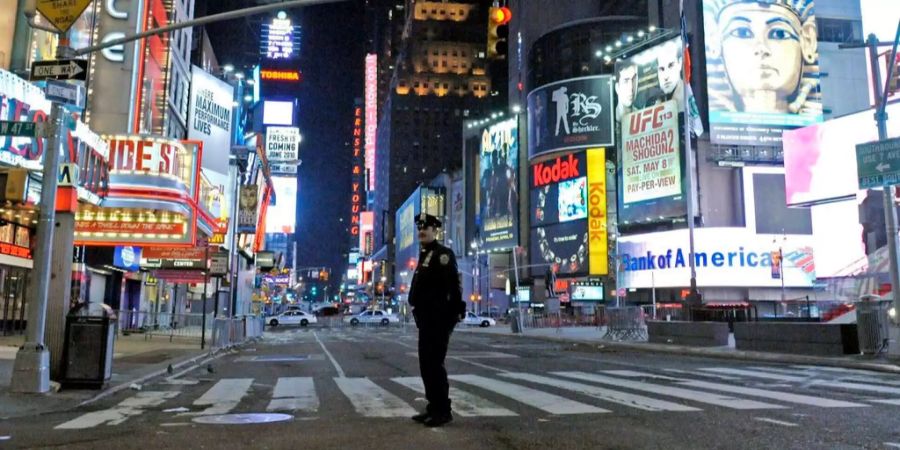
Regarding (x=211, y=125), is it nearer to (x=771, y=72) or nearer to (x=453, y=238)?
(x=771, y=72)

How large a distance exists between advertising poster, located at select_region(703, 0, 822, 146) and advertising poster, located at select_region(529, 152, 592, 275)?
1982 centimetres

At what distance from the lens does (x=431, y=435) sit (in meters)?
5.92

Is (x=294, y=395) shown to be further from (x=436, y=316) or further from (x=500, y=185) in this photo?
(x=500, y=185)

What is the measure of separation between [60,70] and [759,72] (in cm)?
5285

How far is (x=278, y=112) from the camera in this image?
8262 cm

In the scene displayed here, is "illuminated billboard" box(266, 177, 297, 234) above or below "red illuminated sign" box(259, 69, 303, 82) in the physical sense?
below

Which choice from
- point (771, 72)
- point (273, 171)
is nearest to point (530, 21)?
point (273, 171)

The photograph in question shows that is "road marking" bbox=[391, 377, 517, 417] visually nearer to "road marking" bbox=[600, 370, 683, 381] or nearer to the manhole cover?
the manhole cover

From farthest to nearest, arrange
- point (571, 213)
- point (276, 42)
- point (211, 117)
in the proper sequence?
point (276, 42) < point (571, 213) < point (211, 117)

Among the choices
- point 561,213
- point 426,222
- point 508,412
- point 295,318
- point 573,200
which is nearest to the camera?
point 426,222

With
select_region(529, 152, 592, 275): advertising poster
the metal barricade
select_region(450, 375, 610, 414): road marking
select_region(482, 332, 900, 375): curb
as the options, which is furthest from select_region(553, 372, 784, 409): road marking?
select_region(529, 152, 592, 275): advertising poster

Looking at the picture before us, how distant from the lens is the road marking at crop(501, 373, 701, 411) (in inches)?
300

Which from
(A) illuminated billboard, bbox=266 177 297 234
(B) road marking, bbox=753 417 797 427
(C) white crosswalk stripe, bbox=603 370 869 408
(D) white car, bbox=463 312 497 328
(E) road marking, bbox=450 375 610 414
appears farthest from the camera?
(A) illuminated billboard, bbox=266 177 297 234

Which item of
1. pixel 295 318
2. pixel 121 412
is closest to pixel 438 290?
pixel 121 412
